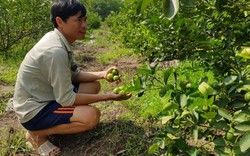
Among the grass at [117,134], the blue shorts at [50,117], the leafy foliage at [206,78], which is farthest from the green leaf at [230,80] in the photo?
the blue shorts at [50,117]

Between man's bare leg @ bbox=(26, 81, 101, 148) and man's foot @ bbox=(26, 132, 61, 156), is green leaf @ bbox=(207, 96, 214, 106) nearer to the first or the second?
man's bare leg @ bbox=(26, 81, 101, 148)

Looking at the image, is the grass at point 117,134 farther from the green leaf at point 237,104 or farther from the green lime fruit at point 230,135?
the green lime fruit at point 230,135

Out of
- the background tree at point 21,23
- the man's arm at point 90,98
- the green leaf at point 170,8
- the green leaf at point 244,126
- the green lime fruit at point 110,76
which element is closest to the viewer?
the green leaf at point 170,8

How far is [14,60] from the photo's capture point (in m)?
6.27

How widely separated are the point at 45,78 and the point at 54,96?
0.56ft

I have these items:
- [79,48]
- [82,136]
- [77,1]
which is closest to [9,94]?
[82,136]

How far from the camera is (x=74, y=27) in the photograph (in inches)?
101

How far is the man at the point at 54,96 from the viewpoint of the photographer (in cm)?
248

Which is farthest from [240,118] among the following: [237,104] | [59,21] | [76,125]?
[59,21]

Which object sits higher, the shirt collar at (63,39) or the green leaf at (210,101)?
the green leaf at (210,101)

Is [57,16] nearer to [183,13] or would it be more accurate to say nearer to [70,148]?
[70,148]

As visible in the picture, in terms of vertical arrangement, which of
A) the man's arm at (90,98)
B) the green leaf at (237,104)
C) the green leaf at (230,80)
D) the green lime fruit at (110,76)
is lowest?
the man's arm at (90,98)

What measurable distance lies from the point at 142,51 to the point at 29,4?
9.03ft

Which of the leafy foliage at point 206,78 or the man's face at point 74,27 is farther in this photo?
the man's face at point 74,27
